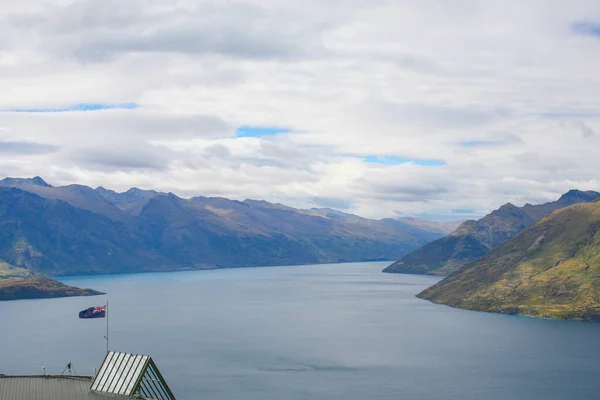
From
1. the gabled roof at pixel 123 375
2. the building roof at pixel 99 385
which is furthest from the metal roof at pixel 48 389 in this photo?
the gabled roof at pixel 123 375

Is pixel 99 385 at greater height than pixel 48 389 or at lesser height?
greater

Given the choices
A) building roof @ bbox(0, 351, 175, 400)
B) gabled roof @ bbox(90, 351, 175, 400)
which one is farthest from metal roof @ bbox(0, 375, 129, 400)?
gabled roof @ bbox(90, 351, 175, 400)

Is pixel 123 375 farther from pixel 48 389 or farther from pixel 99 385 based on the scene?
pixel 48 389

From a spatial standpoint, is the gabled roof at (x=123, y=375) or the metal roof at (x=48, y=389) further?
the gabled roof at (x=123, y=375)

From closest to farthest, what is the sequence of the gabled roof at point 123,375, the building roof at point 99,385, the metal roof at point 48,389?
the metal roof at point 48,389 < the building roof at point 99,385 < the gabled roof at point 123,375

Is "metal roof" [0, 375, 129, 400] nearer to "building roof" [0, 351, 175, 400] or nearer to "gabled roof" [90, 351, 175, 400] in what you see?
"building roof" [0, 351, 175, 400]

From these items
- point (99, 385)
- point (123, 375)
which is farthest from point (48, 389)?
point (123, 375)

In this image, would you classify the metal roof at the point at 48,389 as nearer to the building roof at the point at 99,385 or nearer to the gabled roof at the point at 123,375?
the building roof at the point at 99,385

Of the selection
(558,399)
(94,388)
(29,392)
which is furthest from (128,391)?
(558,399)

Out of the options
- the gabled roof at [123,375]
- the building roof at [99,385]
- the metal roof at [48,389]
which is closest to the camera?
the metal roof at [48,389]
